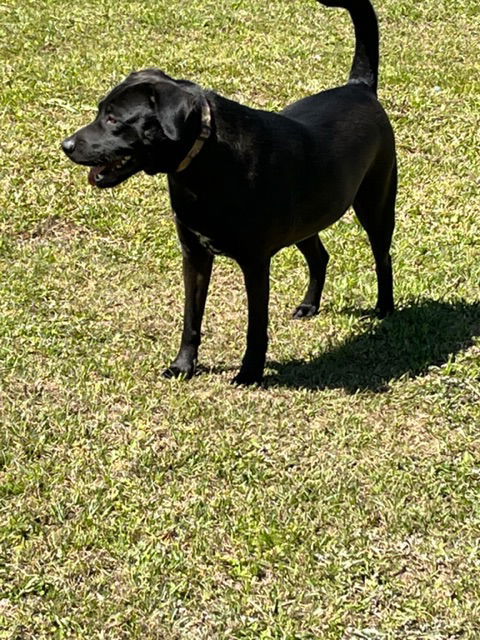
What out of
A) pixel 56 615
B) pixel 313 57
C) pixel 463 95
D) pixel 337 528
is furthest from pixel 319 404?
pixel 313 57

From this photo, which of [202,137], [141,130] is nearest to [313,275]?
[202,137]

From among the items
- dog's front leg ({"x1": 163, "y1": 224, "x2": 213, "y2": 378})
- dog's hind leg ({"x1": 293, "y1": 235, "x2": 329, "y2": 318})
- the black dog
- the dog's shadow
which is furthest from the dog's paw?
dog's front leg ({"x1": 163, "y1": 224, "x2": 213, "y2": 378})

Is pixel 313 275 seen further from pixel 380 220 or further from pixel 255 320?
pixel 255 320

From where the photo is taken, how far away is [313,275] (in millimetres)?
5859

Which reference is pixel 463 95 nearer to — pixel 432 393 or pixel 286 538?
pixel 432 393

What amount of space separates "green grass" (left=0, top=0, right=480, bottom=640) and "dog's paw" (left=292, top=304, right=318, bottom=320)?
0.26 ft

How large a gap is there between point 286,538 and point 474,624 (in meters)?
0.77

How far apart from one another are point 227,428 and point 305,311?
148 cm

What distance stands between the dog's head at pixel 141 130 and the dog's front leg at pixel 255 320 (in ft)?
2.18

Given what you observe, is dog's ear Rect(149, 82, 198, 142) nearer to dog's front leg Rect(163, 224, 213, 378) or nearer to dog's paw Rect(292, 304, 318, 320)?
dog's front leg Rect(163, 224, 213, 378)

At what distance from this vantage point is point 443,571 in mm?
3736

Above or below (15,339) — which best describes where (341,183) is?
above

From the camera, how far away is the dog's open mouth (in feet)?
14.4

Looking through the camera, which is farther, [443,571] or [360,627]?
[443,571]
